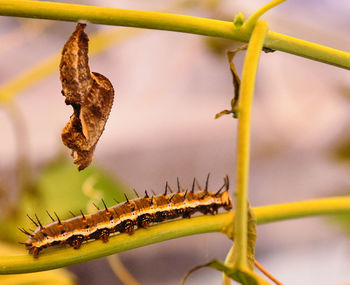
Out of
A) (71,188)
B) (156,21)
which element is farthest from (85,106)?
(71,188)

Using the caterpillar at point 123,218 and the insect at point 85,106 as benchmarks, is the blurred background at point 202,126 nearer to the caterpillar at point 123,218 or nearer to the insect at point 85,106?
the caterpillar at point 123,218

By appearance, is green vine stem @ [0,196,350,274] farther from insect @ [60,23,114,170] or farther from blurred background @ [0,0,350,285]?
blurred background @ [0,0,350,285]

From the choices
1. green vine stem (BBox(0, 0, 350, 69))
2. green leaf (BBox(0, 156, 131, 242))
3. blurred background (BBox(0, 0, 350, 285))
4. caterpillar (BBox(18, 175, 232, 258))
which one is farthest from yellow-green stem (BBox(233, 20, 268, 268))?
blurred background (BBox(0, 0, 350, 285))

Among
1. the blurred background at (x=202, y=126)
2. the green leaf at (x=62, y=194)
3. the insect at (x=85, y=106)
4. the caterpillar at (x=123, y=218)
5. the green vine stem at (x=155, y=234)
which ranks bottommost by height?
the green vine stem at (x=155, y=234)

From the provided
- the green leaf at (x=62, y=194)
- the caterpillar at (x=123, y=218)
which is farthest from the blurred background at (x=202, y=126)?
the caterpillar at (x=123, y=218)

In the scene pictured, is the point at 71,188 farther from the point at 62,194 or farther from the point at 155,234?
the point at 155,234

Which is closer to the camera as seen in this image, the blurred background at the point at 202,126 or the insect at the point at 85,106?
the insect at the point at 85,106
